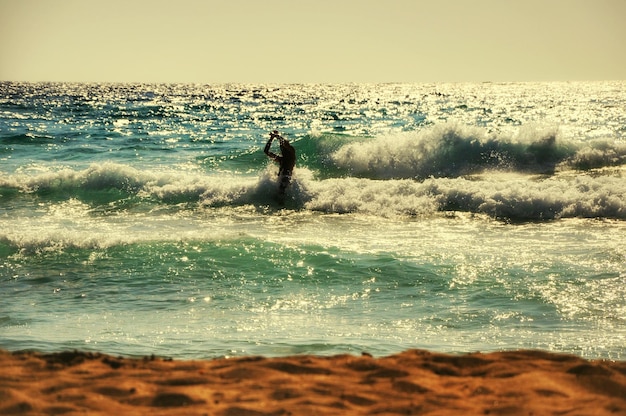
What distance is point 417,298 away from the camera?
7.88 m

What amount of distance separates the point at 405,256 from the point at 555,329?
11.1 ft

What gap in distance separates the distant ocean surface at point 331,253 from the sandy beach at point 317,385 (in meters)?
1.06

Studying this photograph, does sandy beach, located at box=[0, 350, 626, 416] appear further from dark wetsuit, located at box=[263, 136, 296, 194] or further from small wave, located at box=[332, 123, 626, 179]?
small wave, located at box=[332, 123, 626, 179]

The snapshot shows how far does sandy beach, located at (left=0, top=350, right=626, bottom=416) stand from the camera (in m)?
3.99

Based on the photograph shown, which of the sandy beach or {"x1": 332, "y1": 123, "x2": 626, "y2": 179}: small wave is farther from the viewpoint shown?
{"x1": 332, "y1": 123, "x2": 626, "y2": 179}: small wave

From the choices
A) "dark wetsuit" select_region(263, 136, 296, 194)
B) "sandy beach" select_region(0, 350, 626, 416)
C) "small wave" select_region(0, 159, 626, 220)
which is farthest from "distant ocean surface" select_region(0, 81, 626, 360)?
"sandy beach" select_region(0, 350, 626, 416)

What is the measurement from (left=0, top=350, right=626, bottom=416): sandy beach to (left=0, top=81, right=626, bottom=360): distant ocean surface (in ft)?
3.46

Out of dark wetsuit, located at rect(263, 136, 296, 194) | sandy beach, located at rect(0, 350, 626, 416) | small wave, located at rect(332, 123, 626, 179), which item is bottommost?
sandy beach, located at rect(0, 350, 626, 416)

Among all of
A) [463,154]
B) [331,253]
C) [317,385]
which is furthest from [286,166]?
[317,385]

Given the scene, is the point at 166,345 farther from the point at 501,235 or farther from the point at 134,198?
the point at 134,198

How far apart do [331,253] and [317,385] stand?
5712mm

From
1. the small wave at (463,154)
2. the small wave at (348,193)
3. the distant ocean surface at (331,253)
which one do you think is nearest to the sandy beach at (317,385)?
the distant ocean surface at (331,253)

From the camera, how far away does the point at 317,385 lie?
4.41 m

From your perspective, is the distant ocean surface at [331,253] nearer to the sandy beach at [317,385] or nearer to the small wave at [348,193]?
the small wave at [348,193]
